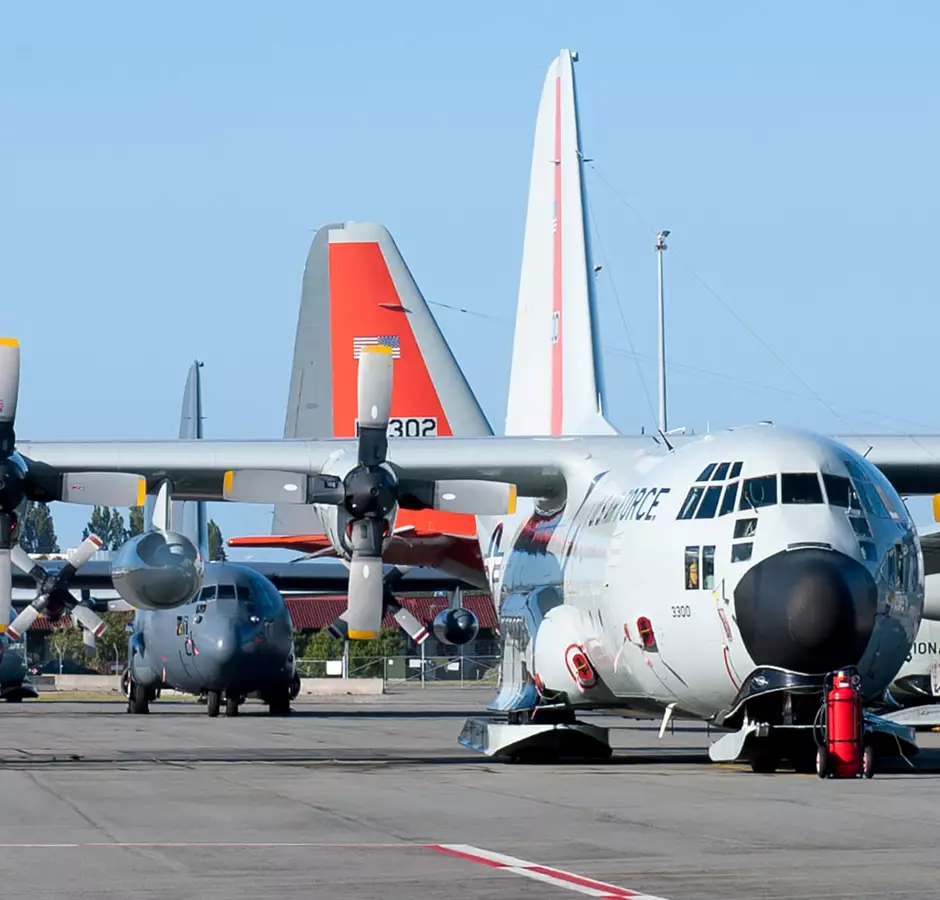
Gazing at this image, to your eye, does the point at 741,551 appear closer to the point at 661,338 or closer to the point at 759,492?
the point at 759,492

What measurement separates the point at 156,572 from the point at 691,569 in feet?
23.6

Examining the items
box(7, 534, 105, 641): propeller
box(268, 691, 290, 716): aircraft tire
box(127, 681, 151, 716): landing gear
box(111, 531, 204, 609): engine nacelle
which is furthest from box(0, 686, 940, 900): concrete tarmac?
box(127, 681, 151, 716): landing gear

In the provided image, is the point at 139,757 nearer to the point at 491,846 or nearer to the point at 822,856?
the point at 491,846

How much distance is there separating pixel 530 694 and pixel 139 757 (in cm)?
435

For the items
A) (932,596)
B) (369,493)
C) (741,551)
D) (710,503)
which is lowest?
(932,596)

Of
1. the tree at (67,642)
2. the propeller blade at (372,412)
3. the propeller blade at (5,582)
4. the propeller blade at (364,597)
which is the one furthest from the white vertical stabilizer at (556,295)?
the tree at (67,642)

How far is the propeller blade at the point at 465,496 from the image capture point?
62.5 feet

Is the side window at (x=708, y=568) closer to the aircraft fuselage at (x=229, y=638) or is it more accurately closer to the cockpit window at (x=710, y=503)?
the cockpit window at (x=710, y=503)

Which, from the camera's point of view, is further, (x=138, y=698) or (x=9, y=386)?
(x=138, y=698)

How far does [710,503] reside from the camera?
591 inches

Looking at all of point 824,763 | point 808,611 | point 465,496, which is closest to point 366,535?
point 465,496

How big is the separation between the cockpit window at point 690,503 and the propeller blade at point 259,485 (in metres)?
5.28

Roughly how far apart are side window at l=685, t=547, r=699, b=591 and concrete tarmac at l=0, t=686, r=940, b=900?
1660 mm

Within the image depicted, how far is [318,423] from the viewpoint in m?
25.9
